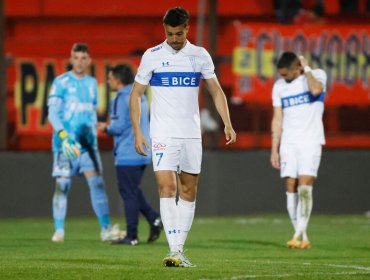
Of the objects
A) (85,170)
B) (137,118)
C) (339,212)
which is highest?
(137,118)

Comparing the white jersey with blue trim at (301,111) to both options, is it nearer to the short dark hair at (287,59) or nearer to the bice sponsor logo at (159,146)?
the short dark hair at (287,59)

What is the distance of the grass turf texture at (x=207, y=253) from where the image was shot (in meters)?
11.0

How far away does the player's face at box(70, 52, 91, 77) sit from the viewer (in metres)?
15.7

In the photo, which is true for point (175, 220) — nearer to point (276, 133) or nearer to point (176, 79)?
point (176, 79)

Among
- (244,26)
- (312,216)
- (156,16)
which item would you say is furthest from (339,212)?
(156,16)

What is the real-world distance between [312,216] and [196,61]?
10269 mm

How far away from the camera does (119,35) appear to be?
25.8 metres

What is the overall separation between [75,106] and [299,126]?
2.59 m

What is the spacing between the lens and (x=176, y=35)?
11.6 m

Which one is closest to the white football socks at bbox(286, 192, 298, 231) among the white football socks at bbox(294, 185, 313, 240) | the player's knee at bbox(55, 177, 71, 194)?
the white football socks at bbox(294, 185, 313, 240)

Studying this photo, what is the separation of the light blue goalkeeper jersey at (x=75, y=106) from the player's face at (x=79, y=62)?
7cm

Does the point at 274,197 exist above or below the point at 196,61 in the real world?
below

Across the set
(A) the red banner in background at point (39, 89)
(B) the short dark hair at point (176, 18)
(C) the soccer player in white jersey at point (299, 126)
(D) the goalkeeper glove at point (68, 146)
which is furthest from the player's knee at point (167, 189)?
(A) the red banner in background at point (39, 89)

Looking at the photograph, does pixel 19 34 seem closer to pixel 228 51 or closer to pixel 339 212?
pixel 228 51
